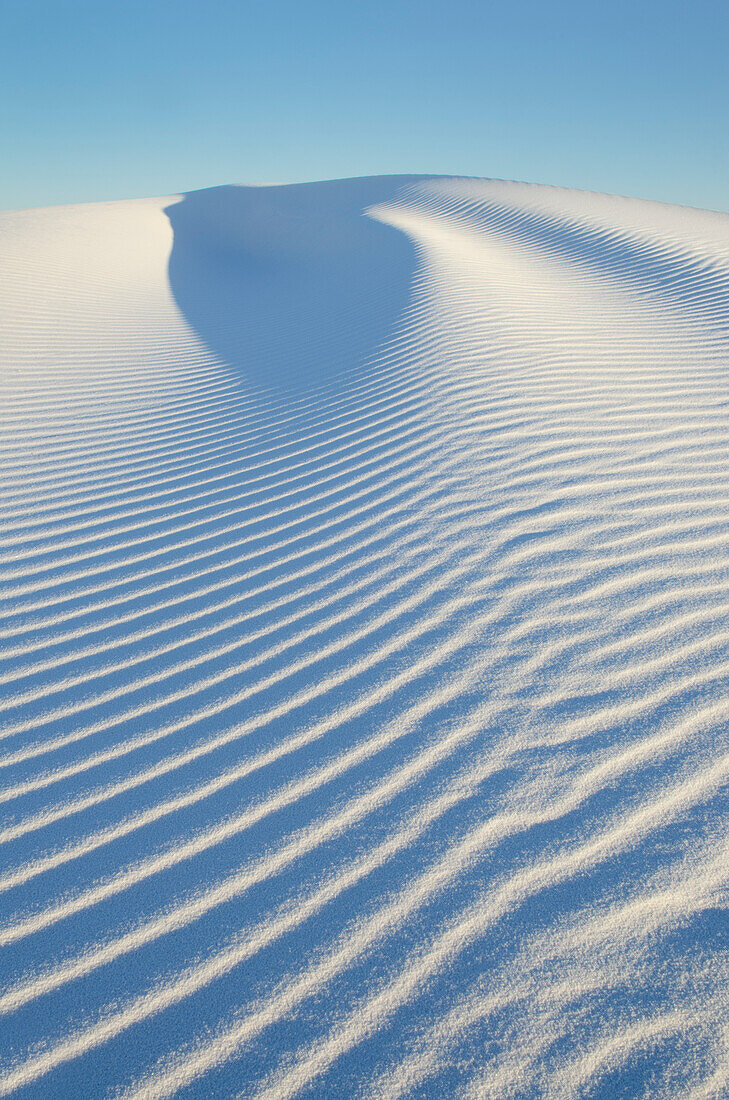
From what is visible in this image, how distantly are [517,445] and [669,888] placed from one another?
2.84 m

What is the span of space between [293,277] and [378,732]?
10133 millimetres

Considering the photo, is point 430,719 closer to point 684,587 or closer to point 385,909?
point 385,909

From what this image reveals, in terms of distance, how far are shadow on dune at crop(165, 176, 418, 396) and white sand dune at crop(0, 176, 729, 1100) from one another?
0.86 m

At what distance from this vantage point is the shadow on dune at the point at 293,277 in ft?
21.9

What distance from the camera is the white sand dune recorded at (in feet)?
5.14

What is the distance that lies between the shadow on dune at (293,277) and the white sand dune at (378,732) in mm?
858

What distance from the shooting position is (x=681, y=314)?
6.83 metres

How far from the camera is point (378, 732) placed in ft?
7.82

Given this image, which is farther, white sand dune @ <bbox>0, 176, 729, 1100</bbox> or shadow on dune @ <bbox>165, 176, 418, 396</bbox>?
shadow on dune @ <bbox>165, 176, 418, 396</bbox>

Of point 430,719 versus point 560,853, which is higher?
point 430,719

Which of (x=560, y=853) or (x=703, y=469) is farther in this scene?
(x=703, y=469)

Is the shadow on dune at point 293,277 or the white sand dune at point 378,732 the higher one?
the shadow on dune at point 293,277

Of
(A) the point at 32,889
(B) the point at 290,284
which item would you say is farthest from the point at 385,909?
(B) the point at 290,284

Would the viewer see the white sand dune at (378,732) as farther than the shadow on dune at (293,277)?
No
